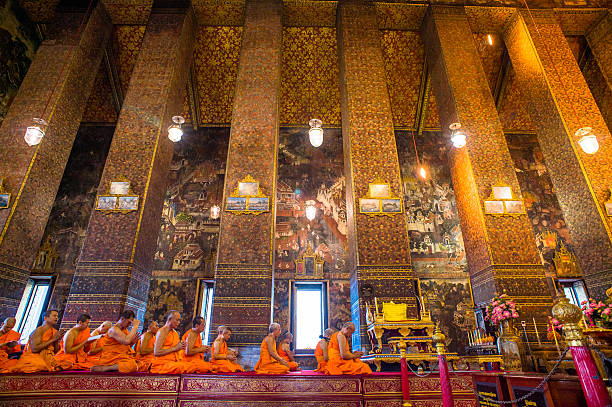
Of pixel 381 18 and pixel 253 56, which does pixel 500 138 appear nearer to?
pixel 381 18

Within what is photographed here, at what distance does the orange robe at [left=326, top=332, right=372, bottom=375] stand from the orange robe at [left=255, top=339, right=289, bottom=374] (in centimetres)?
64

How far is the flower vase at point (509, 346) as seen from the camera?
5.75 metres

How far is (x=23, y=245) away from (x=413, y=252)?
9.80 metres

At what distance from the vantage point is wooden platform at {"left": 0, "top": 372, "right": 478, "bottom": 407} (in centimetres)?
414

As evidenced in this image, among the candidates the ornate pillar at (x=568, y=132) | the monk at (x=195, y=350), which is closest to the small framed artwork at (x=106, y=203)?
the monk at (x=195, y=350)

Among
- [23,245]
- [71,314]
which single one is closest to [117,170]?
[23,245]

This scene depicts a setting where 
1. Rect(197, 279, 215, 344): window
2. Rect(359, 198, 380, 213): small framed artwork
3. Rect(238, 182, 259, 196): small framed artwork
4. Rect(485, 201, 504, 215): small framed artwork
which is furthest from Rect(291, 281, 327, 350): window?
Rect(485, 201, 504, 215): small framed artwork

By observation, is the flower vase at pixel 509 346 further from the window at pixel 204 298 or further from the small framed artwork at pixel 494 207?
the window at pixel 204 298

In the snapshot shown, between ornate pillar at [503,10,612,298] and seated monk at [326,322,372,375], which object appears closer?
seated monk at [326,322,372,375]

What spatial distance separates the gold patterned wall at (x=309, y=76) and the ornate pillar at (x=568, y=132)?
553cm

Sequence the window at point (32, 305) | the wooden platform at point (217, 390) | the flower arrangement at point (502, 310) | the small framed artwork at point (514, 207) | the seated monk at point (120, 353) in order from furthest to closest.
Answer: the window at point (32, 305)
the small framed artwork at point (514, 207)
the flower arrangement at point (502, 310)
the seated monk at point (120, 353)
the wooden platform at point (217, 390)

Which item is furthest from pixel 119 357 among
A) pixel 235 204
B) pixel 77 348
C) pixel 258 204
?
pixel 258 204

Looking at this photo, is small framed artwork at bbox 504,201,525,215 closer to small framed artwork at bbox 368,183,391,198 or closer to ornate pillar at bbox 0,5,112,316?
small framed artwork at bbox 368,183,391,198

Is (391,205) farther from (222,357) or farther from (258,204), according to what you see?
(222,357)
